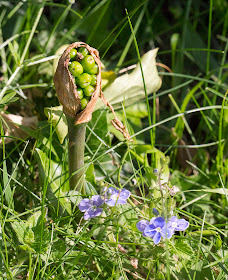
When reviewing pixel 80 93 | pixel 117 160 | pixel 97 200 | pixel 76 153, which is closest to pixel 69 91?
pixel 80 93

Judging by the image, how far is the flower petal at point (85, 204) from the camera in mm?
1212

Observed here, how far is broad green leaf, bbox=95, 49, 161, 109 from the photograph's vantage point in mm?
1757

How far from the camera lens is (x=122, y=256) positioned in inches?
48.1

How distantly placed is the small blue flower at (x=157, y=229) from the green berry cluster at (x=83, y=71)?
1.24 feet

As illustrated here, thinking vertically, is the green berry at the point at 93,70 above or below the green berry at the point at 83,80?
above

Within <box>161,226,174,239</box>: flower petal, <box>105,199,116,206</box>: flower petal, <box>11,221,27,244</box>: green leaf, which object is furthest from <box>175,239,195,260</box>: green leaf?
<box>11,221,27,244</box>: green leaf

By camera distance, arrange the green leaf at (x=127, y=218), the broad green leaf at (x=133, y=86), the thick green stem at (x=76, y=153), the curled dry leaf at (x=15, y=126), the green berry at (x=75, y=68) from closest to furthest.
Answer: the green berry at (x=75, y=68) < the thick green stem at (x=76, y=153) < the green leaf at (x=127, y=218) < the curled dry leaf at (x=15, y=126) < the broad green leaf at (x=133, y=86)

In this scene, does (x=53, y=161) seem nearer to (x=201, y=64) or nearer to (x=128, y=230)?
(x=128, y=230)

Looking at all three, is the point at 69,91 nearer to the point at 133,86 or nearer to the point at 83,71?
the point at 83,71

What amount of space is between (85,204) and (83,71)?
403mm

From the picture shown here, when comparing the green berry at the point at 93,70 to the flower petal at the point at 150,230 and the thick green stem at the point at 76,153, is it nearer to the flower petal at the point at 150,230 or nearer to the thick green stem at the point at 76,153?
the thick green stem at the point at 76,153

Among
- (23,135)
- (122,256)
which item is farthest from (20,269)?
(23,135)

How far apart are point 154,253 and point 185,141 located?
2.93ft

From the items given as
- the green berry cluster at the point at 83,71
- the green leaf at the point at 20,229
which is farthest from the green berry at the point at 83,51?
the green leaf at the point at 20,229
